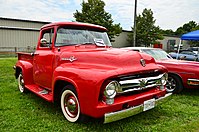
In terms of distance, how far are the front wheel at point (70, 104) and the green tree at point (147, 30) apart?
30817 millimetres

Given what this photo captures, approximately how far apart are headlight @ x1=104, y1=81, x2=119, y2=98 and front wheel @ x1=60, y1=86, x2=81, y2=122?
0.67 m

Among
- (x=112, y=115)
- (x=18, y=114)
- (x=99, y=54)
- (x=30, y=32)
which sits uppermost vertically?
(x=30, y=32)

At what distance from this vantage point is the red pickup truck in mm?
3008

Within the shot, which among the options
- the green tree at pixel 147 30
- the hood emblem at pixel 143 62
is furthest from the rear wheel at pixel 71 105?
the green tree at pixel 147 30

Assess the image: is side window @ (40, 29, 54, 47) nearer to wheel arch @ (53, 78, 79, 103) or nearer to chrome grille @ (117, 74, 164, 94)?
wheel arch @ (53, 78, 79, 103)

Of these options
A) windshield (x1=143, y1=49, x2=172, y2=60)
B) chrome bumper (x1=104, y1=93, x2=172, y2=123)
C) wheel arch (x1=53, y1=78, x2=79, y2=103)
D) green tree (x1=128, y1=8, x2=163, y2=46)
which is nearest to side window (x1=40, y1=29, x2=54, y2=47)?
wheel arch (x1=53, y1=78, x2=79, y2=103)

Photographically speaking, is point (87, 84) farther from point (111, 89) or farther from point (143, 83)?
point (143, 83)

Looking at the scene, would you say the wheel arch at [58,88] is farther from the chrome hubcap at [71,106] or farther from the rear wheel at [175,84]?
the rear wheel at [175,84]

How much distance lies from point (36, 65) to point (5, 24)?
23885 millimetres

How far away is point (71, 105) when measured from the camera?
3.62m

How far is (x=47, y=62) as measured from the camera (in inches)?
177

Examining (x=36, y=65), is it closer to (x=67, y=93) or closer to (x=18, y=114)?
(x=18, y=114)

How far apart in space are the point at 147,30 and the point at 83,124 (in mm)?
31838

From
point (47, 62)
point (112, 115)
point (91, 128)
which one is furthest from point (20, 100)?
point (112, 115)
